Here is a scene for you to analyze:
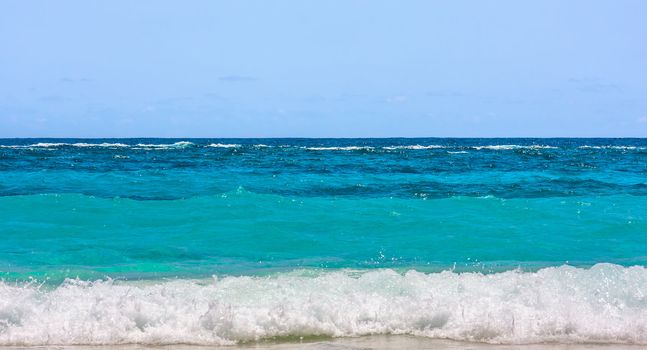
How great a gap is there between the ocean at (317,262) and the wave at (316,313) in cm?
2

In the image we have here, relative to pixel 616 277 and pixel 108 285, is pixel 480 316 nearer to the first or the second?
pixel 616 277

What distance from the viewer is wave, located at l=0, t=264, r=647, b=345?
16.7 ft

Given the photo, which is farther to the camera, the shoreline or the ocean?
the ocean

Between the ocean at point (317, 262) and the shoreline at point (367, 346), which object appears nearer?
the shoreline at point (367, 346)

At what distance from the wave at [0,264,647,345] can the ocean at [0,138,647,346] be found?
0.05 ft

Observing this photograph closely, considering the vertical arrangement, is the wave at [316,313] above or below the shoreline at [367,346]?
above

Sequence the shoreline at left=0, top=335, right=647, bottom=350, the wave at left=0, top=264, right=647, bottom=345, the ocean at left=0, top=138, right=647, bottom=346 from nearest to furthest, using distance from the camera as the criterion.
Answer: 1. the shoreline at left=0, top=335, right=647, bottom=350
2. the wave at left=0, top=264, right=647, bottom=345
3. the ocean at left=0, top=138, right=647, bottom=346

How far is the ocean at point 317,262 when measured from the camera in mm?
5215

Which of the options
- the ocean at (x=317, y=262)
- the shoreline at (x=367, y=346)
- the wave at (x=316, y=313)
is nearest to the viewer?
the shoreline at (x=367, y=346)

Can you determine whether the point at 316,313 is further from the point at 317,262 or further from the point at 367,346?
the point at 317,262

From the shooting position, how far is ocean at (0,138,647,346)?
5215 millimetres

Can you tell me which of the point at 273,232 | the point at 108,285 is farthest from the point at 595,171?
the point at 108,285

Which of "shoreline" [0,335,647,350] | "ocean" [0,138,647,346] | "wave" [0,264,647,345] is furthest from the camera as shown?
"ocean" [0,138,647,346]

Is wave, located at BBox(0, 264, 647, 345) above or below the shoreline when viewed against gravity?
above
